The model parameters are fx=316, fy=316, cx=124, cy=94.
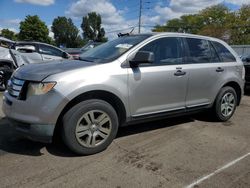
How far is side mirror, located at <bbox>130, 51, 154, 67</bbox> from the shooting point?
4.50 meters

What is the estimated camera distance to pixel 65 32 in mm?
84688

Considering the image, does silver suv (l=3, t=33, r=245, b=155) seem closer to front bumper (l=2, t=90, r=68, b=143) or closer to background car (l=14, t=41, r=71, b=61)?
front bumper (l=2, t=90, r=68, b=143)

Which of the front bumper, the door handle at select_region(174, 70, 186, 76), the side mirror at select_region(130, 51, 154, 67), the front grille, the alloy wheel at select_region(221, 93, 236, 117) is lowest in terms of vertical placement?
the alloy wheel at select_region(221, 93, 236, 117)

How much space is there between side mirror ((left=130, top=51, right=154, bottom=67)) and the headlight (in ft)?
4.10

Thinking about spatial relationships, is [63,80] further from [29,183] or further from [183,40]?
[183,40]

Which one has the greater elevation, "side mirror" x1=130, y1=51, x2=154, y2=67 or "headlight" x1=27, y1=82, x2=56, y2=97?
"side mirror" x1=130, y1=51, x2=154, y2=67

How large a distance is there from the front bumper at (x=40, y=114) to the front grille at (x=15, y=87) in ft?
0.58

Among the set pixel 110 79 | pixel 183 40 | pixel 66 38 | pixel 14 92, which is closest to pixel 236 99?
pixel 183 40

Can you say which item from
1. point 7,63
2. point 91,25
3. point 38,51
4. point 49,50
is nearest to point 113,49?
point 7,63

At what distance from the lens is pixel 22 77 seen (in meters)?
4.15

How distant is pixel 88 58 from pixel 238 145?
269cm

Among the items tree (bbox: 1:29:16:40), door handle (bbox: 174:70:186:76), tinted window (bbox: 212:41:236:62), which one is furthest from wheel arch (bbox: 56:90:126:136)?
tree (bbox: 1:29:16:40)

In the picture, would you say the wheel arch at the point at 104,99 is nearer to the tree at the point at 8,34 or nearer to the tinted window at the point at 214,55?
the tinted window at the point at 214,55

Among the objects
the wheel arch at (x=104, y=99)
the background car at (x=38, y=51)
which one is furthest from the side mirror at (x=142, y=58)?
the background car at (x=38, y=51)
